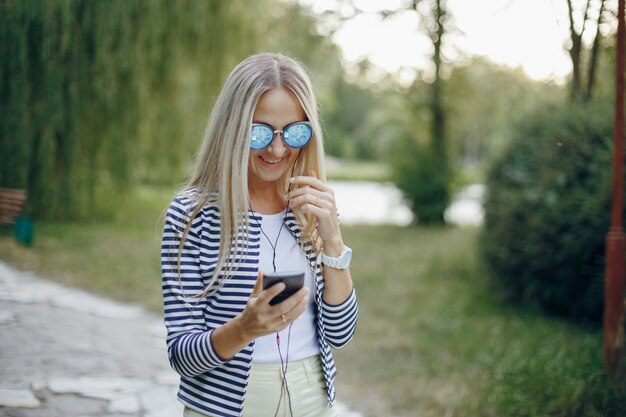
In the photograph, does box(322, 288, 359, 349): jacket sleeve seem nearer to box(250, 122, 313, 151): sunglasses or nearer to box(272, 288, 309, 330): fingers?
box(272, 288, 309, 330): fingers

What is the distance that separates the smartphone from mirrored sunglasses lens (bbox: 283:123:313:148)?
45 cm

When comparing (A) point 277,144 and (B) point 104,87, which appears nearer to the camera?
(A) point 277,144

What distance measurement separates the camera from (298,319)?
1.75 m

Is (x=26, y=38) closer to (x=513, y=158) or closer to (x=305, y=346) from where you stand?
(x=513, y=158)

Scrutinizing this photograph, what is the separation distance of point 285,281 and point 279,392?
40cm

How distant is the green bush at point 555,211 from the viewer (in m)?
5.21

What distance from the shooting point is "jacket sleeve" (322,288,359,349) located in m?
1.77

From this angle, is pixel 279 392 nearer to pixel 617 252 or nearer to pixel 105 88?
pixel 617 252

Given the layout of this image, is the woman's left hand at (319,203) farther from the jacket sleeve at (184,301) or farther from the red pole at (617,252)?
the red pole at (617,252)

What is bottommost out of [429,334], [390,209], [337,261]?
[429,334]

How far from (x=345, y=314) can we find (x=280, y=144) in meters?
0.49

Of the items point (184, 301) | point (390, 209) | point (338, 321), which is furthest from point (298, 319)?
point (390, 209)

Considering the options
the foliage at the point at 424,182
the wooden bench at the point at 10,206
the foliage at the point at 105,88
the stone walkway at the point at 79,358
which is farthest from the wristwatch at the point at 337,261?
the foliage at the point at 424,182

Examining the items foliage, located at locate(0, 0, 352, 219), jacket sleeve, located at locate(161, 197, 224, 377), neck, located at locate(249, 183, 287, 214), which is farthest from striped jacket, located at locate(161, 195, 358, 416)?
foliage, located at locate(0, 0, 352, 219)
